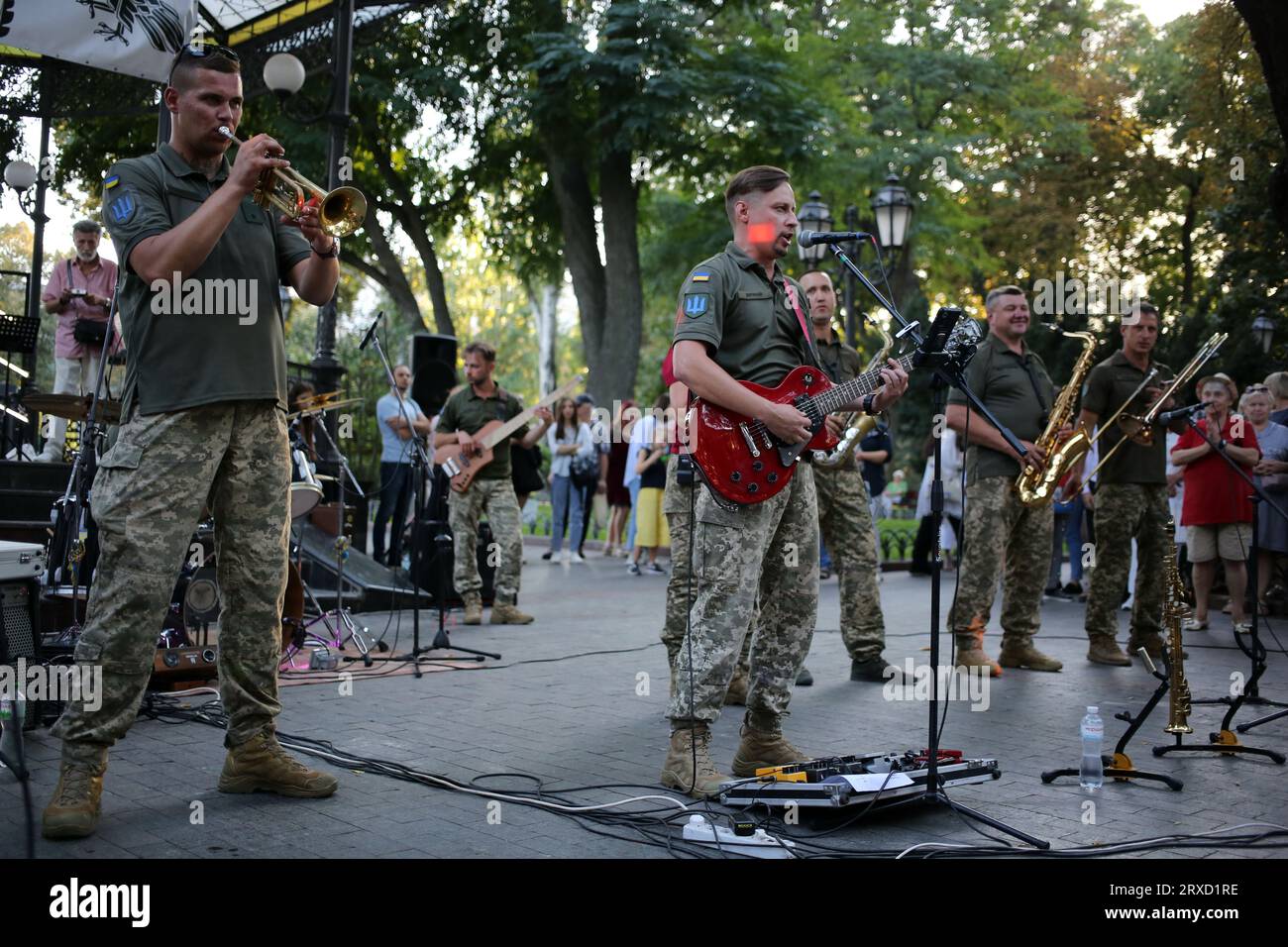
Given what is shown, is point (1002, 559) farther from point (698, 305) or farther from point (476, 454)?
point (476, 454)

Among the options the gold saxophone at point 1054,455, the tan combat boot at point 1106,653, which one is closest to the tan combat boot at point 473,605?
the gold saxophone at point 1054,455

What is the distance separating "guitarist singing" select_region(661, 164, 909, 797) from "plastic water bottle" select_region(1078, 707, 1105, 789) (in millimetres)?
1170

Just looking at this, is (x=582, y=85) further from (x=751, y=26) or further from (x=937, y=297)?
(x=937, y=297)

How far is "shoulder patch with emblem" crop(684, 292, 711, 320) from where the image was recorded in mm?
4797

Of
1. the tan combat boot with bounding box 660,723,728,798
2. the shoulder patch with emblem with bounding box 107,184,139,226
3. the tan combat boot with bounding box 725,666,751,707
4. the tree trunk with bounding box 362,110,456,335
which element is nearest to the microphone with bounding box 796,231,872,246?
the tan combat boot with bounding box 660,723,728,798

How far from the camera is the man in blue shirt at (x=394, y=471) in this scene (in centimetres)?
1367

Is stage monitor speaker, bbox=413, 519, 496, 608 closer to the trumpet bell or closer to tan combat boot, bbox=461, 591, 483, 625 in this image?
tan combat boot, bbox=461, 591, 483, 625

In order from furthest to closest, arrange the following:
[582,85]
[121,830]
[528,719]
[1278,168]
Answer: [582,85] < [1278,168] < [528,719] < [121,830]

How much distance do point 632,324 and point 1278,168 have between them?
1559 centimetres

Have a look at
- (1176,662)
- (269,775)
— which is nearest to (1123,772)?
(1176,662)

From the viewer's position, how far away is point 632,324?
926 inches

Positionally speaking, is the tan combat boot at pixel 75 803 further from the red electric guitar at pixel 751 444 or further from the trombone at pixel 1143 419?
the trombone at pixel 1143 419

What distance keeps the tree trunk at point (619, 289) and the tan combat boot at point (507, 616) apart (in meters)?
12.4
